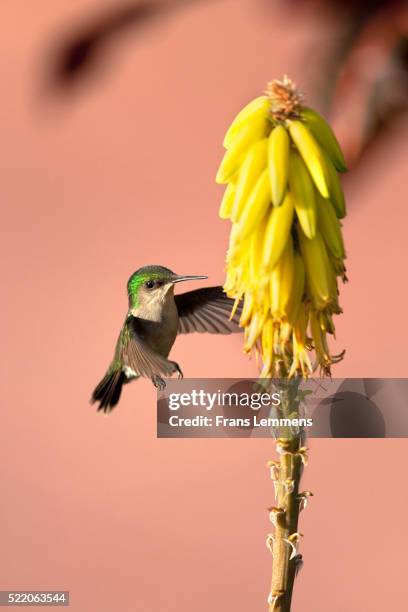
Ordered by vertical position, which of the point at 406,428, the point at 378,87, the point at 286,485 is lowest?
the point at 286,485

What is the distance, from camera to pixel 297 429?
53.4 inches

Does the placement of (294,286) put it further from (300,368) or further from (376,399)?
(376,399)

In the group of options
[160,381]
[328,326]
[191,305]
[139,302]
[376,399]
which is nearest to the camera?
[328,326]

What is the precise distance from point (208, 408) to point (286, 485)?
0.45 m

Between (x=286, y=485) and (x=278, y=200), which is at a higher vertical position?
(x=278, y=200)

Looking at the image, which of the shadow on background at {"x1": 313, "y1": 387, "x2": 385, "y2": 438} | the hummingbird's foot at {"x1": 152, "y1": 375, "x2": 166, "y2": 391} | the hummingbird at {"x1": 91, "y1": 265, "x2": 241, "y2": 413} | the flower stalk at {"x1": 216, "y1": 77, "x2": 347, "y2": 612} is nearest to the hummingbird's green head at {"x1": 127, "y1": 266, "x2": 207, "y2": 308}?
the hummingbird at {"x1": 91, "y1": 265, "x2": 241, "y2": 413}

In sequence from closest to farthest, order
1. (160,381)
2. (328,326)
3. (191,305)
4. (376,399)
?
(328,326), (376,399), (160,381), (191,305)

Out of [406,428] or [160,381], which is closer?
[406,428]

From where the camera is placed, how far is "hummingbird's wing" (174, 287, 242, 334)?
2258mm

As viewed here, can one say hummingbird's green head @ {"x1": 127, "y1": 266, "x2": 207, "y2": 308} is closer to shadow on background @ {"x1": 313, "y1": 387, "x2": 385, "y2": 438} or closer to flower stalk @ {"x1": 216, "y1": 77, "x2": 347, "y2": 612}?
shadow on background @ {"x1": 313, "y1": 387, "x2": 385, "y2": 438}

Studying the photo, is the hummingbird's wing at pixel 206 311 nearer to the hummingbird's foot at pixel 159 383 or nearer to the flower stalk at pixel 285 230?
the hummingbird's foot at pixel 159 383

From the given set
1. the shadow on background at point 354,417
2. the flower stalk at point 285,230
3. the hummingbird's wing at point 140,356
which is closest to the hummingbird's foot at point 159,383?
the hummingbird's wing at point 140,356

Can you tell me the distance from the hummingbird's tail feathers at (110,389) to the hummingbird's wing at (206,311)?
207 millimetres

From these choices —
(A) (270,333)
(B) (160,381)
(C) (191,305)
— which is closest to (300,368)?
(A) (270,333)
